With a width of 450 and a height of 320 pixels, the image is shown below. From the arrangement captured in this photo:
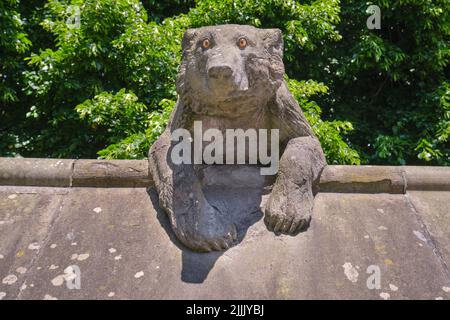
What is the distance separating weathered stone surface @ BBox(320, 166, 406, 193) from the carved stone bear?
18cm

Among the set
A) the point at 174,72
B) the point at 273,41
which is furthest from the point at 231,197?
the point at 174,72

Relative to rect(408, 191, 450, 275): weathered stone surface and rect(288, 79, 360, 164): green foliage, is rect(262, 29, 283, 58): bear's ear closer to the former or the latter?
rect(408, 191, 450, 275): weathered stone surface

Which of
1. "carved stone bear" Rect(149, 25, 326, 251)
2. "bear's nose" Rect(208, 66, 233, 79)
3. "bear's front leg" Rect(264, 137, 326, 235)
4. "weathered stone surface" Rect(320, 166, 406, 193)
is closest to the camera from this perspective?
"bear's nose" Rect(208, 66, 233, 79)

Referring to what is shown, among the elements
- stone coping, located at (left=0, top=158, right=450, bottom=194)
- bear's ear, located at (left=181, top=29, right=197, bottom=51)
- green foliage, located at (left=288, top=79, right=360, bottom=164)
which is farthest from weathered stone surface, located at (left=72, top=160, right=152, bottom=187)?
green foliage, located at (left=288, top=79, right=360, bottom=164)

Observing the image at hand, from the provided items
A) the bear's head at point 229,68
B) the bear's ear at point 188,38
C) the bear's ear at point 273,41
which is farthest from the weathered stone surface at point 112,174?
the bear's ear at point 273,41

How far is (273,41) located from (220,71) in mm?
438

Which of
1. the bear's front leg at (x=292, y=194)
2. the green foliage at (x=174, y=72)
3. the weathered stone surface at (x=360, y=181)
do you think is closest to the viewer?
the bear's front leg at (x=292, y=194)

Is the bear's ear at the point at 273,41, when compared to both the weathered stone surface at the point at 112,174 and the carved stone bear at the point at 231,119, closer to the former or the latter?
the carved stone bear at the point at 231,119


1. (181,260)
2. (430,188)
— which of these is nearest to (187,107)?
(181,260)

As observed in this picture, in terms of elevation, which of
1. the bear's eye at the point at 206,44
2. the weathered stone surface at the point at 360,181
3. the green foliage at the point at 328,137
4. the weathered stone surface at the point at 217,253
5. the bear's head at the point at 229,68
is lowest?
the green foliage at the point at 328,137

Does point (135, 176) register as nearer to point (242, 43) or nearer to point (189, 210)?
point (189, 210)

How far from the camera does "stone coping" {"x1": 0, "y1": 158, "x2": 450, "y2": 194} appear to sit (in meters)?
2.88

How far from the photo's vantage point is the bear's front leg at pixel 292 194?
8.13 ft

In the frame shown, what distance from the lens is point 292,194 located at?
2.50 m
